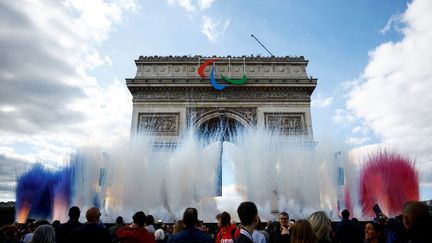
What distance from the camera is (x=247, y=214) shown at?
98.7 inches

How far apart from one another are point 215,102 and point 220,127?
2.30 m

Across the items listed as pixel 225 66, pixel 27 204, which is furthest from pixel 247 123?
pixel 27 204

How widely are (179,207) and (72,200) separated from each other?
256 inches

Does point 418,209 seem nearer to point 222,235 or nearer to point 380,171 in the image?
point 222,235

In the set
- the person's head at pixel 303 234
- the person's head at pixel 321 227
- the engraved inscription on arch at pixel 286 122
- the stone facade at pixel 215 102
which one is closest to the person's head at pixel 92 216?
the person's head at pixel 303 234

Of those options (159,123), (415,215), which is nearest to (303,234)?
(415,215)

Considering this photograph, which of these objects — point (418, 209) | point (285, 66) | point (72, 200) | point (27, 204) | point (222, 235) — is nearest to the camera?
point (418, 209)

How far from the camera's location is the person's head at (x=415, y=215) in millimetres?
2045

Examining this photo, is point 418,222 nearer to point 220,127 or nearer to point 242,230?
point 242,230

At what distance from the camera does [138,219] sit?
143 inches

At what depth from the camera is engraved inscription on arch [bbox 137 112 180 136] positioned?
2216cm

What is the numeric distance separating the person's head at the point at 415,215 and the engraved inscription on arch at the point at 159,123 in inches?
805

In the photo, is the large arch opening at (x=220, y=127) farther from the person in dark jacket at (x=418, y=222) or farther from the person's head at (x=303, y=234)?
the person in dark jacket at (x=418, y=222)

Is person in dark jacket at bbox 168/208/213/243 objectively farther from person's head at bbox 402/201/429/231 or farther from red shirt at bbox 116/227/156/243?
person's head at bbox 402/201/429/231
